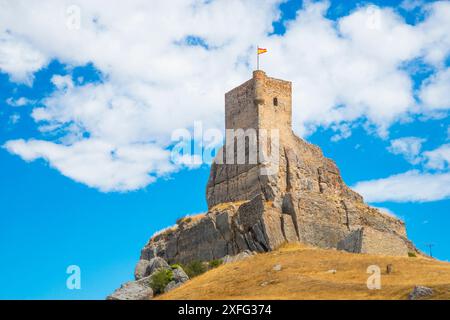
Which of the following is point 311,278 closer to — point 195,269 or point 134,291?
point 195,269

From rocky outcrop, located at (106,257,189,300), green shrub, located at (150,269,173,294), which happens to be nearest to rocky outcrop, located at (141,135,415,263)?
rocky outcrop, located at (106,257,189,300)

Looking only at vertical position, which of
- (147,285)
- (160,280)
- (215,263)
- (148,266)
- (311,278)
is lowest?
(311,278)

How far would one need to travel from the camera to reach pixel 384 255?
60.3m

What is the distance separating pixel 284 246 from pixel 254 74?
15.3 metres

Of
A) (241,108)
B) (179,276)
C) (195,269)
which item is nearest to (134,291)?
(179,276)

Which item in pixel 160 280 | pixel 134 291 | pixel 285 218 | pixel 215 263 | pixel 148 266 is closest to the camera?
pixel 134 291

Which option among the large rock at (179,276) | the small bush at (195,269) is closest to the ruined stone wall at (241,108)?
the small bush at (195,269)

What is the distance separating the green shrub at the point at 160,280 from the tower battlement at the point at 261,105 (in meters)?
14.5

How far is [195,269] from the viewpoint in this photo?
63531 mm

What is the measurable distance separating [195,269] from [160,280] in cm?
366

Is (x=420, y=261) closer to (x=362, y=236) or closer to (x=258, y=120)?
(x=362, y=236)

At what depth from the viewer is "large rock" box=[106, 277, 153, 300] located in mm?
59156

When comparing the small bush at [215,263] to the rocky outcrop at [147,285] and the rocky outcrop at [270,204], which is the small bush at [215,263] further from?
the rocky outcrop at [147,285]
